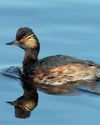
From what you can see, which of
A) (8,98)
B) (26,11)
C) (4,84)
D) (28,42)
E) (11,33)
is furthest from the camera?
(26,11)

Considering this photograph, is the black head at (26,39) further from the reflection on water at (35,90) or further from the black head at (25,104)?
the black head at (25,104)

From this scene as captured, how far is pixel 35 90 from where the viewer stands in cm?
1323

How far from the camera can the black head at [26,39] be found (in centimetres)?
1411

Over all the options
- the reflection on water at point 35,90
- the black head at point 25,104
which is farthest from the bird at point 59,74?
the black head at point 25,104

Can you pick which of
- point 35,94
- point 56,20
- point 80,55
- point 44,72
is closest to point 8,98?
point 35,94

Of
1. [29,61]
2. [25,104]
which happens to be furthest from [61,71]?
[25,104]

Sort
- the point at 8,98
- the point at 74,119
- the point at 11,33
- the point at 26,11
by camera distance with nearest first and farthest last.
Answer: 1. the point at 74,119
2. the point at 8,98
3. the point at 11,33
4. the point at 26,11

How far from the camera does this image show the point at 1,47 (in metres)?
15.0

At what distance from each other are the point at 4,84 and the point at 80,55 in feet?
6.74

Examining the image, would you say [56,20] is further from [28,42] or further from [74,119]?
[74,119]

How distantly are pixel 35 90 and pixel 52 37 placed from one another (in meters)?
2.58

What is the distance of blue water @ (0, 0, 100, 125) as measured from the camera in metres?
11.9

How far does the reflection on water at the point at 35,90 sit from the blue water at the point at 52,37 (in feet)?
0.44

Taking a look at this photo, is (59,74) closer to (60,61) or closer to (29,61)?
(60,61)
